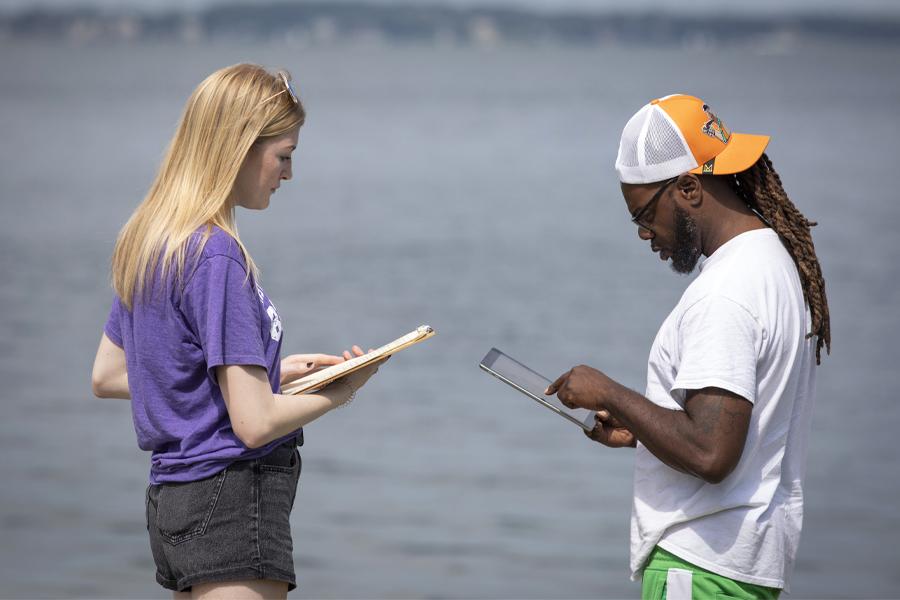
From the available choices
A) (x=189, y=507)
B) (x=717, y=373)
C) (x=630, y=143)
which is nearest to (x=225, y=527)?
(x=189, y=507)

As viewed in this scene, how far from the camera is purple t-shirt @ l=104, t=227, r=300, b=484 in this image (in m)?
2.81

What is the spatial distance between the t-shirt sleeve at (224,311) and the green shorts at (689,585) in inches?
39.7

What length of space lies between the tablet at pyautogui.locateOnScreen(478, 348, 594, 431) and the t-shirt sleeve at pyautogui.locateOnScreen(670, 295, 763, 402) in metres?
0.45

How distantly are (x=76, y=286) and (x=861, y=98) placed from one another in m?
54.6

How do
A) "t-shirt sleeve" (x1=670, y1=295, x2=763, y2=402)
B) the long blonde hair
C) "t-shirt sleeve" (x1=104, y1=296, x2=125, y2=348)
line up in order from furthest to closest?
"t-shirt sleeve" (x1=104, y1=296, x2=125, y2=348), the long blonde hair, "t-shirt sleeve" (x1=670, y1=295, x2=763, y2=402)

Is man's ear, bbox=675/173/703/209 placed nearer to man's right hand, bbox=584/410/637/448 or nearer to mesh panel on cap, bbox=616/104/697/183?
mesh panel on cap, bbox=616/104/697/183

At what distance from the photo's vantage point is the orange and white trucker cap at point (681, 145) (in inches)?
116

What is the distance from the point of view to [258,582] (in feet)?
9.58

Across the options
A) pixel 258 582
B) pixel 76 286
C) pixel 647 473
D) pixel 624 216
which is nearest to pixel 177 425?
pixel 258 582

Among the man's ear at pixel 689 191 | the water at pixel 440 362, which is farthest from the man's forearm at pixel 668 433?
the water at pixel 440 362

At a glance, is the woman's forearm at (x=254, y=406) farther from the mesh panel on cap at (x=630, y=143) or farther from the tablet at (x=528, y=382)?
the mesh panel on cap at (x=630, y=143)

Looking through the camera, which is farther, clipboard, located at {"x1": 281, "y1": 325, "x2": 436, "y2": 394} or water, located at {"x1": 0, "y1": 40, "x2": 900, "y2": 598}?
water, located at {"x1": 0, "y1": 40, "x2": 900, "y2": 598}

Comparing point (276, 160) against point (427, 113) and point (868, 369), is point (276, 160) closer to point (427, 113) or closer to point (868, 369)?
point (868, 369)

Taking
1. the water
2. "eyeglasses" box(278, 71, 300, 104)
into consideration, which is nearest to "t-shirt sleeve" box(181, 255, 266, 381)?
"eyeglasses" box(278, 71, 300, 104)
